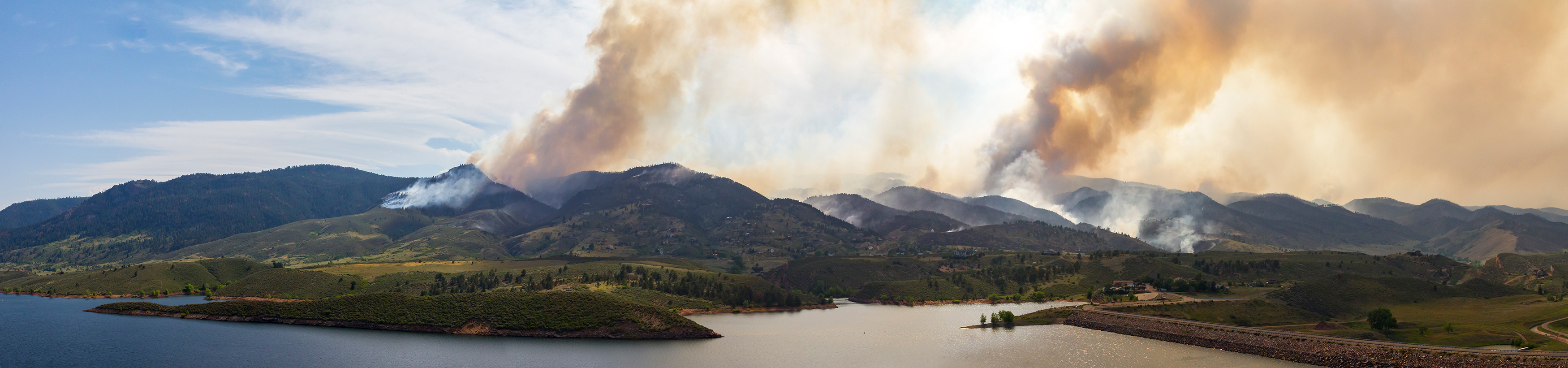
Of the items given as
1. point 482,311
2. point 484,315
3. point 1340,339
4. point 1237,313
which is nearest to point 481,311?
point 482,311

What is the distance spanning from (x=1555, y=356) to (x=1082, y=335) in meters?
70.3

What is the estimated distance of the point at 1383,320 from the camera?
140 metres

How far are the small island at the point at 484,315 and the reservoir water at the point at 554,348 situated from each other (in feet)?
13.8

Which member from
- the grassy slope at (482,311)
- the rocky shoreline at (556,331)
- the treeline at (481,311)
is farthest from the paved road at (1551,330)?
the treeline at (481,311)

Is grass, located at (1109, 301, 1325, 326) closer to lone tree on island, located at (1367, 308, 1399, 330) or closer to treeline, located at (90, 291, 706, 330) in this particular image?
lone tree on island, located at (1367, 308, 1399, 330)

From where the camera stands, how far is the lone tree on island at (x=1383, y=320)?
460ft

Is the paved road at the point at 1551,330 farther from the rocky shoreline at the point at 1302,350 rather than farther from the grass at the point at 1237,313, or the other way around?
the grass at the point at 1237,313

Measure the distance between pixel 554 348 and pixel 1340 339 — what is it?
138930 mm

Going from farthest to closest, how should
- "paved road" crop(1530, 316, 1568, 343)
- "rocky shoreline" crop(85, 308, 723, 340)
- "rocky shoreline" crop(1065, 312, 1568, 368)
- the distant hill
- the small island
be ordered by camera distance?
the distant hill
the small island
"rocky shoreline" crop(85, 308, 723, 340)
"paved road" crop(1530, 316, 1568, 343)
"rocky shoreline" crop(1065, 312, 1568, 368)

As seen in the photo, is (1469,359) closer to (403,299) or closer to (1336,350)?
(1336,350)

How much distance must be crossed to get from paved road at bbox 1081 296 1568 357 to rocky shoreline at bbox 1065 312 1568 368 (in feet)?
6.32

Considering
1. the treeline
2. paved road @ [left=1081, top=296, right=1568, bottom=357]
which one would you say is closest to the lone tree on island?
paved road @ [left=1081, top=296, right=1568, bottom=357]

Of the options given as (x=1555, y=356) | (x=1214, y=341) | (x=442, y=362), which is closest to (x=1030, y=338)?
(x=1214, y=341)

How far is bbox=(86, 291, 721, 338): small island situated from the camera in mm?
154375
